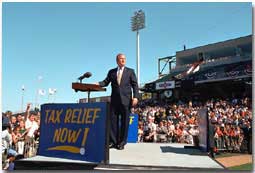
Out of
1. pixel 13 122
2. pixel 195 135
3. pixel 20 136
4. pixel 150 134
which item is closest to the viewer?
pixel 195 135

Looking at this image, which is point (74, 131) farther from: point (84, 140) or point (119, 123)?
point (119, 123)

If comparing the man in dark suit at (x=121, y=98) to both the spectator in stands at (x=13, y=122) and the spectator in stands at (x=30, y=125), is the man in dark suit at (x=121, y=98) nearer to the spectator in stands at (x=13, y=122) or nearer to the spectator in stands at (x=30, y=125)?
the spectator in stands at (x=30, y=125)

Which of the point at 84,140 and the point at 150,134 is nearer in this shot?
the point at 84,140

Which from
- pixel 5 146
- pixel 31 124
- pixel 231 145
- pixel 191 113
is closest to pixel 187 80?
pixel 191 113

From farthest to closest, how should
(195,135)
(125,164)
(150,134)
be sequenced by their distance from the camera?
(150,134) → (195,135) → (125,164)

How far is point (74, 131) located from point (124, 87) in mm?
1165

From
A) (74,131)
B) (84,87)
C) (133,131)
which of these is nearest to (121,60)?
(84,87)

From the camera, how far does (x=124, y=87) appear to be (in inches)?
194

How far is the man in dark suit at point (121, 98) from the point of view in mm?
4926

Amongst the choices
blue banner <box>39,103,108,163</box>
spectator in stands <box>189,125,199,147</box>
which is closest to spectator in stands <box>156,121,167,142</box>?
spectator in stands <box>189,125,199,147</box>

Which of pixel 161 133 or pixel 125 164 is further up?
pixel 125 164

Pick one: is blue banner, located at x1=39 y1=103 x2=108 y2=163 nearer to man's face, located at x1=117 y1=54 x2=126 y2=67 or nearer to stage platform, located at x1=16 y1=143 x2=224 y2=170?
stage platform, located at x1=16 y1=143 x2=224 y2=170

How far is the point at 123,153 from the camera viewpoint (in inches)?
185

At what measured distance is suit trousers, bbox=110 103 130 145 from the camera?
493cm
